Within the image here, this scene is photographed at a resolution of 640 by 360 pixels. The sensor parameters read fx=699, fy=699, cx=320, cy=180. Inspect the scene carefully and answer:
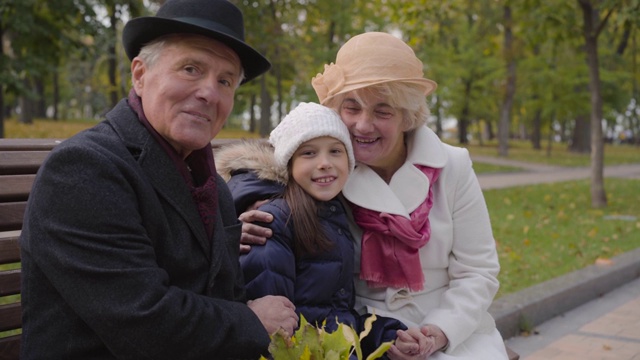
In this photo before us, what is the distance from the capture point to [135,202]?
197cm

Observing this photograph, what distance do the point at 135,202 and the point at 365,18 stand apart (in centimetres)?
2852

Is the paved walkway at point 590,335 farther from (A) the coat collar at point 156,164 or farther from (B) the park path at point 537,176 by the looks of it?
→ (B) the park path at point 537,176

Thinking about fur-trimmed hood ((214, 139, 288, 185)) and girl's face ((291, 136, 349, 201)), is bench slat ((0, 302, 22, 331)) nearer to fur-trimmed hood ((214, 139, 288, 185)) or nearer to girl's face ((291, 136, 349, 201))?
fur-trimmed hood ((214, 139, 288, 185))

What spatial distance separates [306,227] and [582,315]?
414 cm

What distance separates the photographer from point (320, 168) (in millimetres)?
2664

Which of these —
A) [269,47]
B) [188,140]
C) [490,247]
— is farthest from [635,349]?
[269,47]

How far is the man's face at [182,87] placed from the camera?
2111 mm

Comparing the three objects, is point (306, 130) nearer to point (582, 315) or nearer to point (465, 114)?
point (582, 315)

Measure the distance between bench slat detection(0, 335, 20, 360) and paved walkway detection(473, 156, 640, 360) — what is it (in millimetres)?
3423

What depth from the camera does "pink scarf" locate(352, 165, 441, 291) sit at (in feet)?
9.11

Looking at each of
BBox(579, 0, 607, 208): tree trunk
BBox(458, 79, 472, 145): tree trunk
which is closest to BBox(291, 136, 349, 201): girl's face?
BBox(579, 0, 607, 208): tree trunk

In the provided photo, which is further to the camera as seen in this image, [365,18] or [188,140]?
[365,18]

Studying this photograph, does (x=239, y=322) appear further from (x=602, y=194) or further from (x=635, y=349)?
(x=602, y=194)

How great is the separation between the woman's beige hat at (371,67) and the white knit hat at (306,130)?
0.51ft
